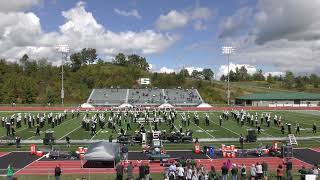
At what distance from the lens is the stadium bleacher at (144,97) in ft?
280

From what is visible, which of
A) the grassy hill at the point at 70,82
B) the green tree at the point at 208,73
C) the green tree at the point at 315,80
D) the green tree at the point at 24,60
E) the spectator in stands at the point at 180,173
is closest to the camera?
the spectator in stands at the point at 180,173

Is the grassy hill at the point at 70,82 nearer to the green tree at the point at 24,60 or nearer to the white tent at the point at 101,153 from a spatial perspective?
the green tree at the point at 24,60

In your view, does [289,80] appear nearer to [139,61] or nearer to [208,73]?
[208,73]

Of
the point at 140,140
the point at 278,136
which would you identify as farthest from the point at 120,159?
the point at 278,136

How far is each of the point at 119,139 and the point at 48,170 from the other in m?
8.17

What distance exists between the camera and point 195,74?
163625mm

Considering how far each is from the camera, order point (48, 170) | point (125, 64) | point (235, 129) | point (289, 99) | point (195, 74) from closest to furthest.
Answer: point (48, 170), point (235, 129), point (289, 99), point (125, 64), point (195, 74)

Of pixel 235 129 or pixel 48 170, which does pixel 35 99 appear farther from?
pixel 48 170

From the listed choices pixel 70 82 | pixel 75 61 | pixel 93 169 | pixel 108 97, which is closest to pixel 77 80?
pixel 70 82

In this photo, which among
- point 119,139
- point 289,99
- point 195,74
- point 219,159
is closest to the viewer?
point 219,159

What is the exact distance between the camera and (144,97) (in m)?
90.1

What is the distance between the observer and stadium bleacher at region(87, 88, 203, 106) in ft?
280

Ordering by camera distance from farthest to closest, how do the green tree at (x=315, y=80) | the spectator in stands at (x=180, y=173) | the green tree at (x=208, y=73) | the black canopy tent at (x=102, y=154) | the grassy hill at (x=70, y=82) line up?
the green tree at (x=208, y=73) → the green tree at (x=315, y=80) → the grassy hill at (x=70, y=82) → the black canopy tent at (x=102, y=154) → the spectator in stands at (x=180, y=173)

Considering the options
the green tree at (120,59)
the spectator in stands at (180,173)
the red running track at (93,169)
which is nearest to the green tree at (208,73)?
the green tree at (120,59)
